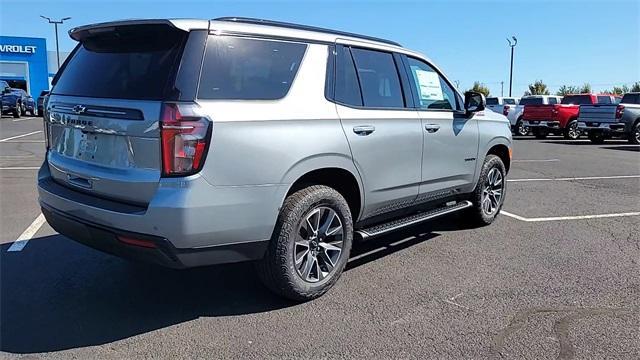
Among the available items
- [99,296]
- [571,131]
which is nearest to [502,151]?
[99,296]

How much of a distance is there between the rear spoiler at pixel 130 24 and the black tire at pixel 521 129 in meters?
22.7

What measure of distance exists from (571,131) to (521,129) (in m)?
2.66

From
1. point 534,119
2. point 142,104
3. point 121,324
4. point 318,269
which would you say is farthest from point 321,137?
point 534,119

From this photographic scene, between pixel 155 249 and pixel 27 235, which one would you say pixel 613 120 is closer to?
pixel 27 235

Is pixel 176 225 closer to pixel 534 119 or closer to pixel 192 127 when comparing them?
pixel 192 127

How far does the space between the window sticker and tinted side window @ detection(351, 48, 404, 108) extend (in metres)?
0.37

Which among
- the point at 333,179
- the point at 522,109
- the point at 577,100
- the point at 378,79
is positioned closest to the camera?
the point at 333,179

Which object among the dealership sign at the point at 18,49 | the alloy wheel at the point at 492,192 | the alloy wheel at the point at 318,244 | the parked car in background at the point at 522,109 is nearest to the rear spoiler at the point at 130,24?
the alloy wheel at the point at 318,244

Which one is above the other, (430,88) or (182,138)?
(430,88)

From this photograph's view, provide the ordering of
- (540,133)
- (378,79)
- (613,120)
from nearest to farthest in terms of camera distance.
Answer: (378,79)
(613,120)
(540,133)

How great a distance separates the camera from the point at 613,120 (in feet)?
61.6

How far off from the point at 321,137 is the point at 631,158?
13.7 meters

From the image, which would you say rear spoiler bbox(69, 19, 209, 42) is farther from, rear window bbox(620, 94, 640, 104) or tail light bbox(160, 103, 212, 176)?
rear window bbox(620, 94, 640, 104)

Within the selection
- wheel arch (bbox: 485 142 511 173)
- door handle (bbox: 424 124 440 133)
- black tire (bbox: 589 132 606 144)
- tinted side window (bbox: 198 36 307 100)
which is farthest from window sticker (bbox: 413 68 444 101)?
black tire (bbox: 589 132 606 144)
